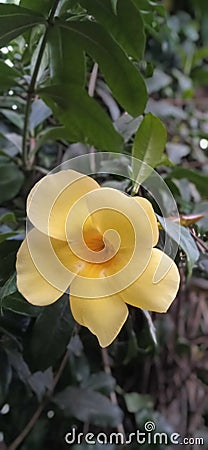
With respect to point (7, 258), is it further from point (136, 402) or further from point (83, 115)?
point (136, 402)

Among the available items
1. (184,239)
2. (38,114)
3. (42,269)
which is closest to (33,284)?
(42,269)

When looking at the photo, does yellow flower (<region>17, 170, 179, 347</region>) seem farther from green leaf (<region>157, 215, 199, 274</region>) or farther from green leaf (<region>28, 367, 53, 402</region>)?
green leaf (<region>28, 367, 53, 402</region>)

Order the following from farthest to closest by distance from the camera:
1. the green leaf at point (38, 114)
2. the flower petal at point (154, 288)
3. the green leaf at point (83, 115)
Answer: the green leaf at point (38, 114)
the green leaf at point (83, 115)
the flower petal at point (154, 288)

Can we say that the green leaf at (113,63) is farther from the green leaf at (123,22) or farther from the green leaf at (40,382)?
the green leaf at (40,382)

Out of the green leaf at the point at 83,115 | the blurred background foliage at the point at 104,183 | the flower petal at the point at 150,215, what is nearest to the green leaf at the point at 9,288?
the blurred background foliage at the point at 104,183

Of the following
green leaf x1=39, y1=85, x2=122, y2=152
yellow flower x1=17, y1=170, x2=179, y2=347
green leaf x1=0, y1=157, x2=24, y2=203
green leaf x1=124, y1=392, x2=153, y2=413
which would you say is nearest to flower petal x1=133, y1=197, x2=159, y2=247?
yellow flower x1=17, y1=170, x2=179, y2=347
